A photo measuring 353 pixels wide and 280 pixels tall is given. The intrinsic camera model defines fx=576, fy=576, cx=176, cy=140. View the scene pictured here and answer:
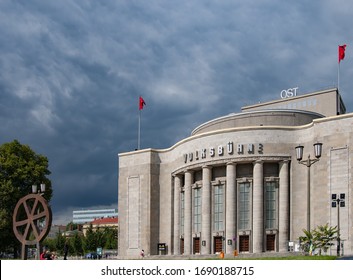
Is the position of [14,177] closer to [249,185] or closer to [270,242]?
[249,185]

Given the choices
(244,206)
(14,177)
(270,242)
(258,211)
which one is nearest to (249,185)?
(244,206)

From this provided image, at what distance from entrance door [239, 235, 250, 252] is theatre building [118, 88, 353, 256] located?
11cm

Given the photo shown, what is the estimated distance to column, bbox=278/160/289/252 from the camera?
61781 millimetres

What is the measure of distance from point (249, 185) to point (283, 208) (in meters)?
4.67

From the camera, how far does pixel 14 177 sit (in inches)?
2739

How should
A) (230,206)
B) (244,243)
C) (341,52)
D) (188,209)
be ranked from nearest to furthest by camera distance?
(244,243) < (230,206) < (341,52) < (188,209)

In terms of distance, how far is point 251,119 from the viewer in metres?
67.4

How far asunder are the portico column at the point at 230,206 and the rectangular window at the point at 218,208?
166 centimetres

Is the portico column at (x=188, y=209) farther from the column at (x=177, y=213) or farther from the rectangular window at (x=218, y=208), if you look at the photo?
the rectangular window at (x=218, y=208)

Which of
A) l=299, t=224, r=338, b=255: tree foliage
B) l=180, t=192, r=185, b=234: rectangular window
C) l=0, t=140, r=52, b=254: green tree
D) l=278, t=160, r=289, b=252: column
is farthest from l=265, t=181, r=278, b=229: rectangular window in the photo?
l=0, t=140, r=52, b=254: green tree
